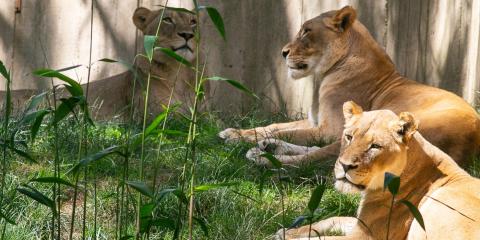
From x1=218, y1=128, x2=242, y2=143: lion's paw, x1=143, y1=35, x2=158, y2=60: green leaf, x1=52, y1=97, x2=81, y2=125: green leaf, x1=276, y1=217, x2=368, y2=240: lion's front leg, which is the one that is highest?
x1=143, y1=35, x2=158, y2=60: green leaf

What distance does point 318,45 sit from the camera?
23.9 ft

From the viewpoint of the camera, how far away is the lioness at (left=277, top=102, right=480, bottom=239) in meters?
4.31

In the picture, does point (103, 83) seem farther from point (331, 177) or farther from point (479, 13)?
point (479, 13)

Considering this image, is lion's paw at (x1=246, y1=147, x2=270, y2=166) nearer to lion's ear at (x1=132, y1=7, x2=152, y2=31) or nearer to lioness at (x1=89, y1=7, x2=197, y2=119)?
lioness at (x1=89, y1=7, x2=197, y2=119)

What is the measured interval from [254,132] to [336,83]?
0.77 metres

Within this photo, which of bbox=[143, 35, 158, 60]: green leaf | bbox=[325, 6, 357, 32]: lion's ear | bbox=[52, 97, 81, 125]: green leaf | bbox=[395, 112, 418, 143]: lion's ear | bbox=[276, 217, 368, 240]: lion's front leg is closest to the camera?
bbox=[143, 35, 158, 60]: green leaf

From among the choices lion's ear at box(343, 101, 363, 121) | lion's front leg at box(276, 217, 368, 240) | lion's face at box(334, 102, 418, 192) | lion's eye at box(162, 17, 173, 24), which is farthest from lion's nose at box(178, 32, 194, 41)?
lion's face at box(334, 102, 418, 192)

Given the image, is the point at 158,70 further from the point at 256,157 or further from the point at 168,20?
the point at 256,157

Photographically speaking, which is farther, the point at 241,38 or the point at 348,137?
the point at 241,38

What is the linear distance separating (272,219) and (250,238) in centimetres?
33

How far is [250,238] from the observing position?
15.3 ft

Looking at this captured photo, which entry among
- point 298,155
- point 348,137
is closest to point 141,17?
point 298,155

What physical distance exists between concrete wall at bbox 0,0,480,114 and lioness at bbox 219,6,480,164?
0.67m

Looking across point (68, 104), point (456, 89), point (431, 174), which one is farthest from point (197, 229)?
point (456, 89)
